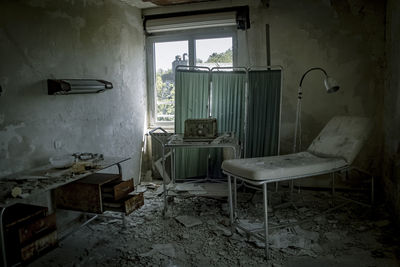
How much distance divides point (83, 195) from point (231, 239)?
1.40 metres

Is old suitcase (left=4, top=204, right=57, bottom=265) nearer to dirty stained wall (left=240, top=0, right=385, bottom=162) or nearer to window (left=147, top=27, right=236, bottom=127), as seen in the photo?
window (left=147, top=27, right=236, bottom=127)

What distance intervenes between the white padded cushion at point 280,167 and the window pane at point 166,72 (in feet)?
7.56

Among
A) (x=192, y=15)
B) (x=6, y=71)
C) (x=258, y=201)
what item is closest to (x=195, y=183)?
(x=258, y=201)

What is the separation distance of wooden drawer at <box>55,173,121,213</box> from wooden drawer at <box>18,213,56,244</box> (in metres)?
0.45

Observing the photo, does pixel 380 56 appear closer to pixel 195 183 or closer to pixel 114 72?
pixel 195 183

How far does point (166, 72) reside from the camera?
4.85 meters

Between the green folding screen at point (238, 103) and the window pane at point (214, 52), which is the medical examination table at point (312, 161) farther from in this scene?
the window pane at point (214, 52)

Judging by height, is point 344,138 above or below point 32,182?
above

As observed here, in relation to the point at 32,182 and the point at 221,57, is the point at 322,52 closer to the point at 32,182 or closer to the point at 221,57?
the point at 221,57

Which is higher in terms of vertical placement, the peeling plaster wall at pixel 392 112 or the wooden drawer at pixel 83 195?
the peeling plaster wall at pixel 392 112

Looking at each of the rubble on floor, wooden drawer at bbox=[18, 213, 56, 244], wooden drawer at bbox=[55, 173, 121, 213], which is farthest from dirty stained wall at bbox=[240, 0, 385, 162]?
wooden drawer at bbox=[18, 213, 56, 244]

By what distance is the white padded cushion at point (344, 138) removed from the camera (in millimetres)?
3002

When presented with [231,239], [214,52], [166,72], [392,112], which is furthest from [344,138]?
[166,72]

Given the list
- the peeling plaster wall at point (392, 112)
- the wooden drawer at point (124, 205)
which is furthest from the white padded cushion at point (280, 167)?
the wooden drawer at point (124, 205)
